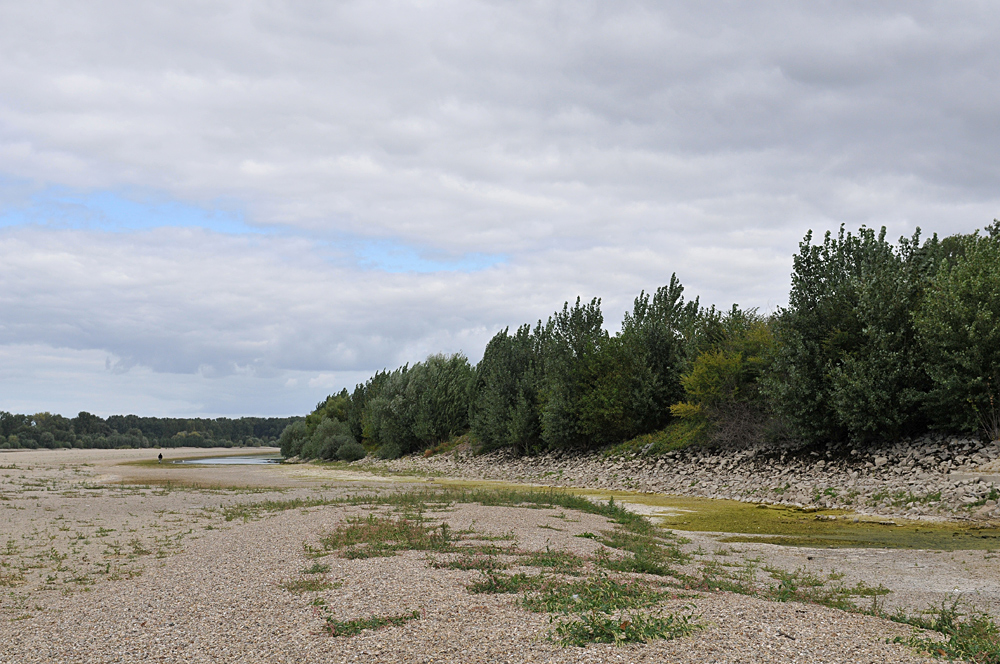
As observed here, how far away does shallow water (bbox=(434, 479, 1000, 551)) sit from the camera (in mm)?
20297

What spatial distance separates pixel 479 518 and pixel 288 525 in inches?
234

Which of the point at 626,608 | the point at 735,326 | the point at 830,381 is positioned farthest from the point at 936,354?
the point at 626,608

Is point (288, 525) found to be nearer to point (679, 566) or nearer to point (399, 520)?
point (399, 520)

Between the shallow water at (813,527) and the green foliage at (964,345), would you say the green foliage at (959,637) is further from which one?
the green foliage at (964,345)

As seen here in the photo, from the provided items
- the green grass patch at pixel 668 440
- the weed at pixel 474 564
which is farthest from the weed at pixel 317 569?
the green grass patch at pixel 668 440

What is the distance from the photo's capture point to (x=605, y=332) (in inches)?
2500

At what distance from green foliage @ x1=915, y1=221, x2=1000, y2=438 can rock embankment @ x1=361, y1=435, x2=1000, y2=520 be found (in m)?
1.44

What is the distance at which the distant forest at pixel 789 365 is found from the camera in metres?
32.1

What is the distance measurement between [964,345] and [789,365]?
27.8 ft

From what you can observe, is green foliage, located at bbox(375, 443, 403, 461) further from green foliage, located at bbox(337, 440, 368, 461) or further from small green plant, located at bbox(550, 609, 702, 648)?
small green plant, located at bbox(550, 609, 702, 648)

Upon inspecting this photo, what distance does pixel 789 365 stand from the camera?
37.7m

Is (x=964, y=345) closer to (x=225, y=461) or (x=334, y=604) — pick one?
(x=334, y=604)

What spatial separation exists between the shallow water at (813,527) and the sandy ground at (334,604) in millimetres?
2090

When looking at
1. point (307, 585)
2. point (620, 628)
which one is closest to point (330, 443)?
point (307, 585)
